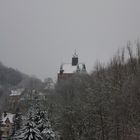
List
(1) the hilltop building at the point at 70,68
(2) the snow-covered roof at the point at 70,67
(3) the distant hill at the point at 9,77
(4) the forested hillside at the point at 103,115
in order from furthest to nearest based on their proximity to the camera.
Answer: (3) the distant hill at the point at 9,77
(2) the snow-covered roof at the point at 70,67
(1) the hilltop building at the point at 70,68
(4) the forested hillside at the point at 103,115

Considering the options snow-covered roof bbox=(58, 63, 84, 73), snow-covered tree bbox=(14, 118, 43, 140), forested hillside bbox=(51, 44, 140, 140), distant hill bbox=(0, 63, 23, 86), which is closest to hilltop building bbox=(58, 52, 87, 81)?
snow-covered roof bbox=(58, 63, 84, 73)

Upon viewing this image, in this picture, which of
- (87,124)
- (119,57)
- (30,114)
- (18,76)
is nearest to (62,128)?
(87,124)

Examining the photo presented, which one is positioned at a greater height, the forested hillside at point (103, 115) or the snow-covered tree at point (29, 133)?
the forested hillside at point (103, 115)

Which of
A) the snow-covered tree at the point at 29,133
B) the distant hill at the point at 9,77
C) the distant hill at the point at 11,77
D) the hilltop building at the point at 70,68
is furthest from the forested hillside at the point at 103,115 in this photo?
the distant hill at the point at 9,77

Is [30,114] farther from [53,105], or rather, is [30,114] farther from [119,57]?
[119,57]

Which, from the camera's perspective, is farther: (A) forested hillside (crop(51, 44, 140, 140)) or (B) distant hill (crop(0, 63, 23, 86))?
(B) distant hill (crop(0, 63, 23, 86))

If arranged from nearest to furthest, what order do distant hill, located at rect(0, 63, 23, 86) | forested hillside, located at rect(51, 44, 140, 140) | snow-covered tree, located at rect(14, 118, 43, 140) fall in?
snow-covered tree, located at rect(14, 118, 43, 140) < forested hillside, located at rect(51, 44, 140, 140) < distant hill, located at rect(0, 63, 23, 86)

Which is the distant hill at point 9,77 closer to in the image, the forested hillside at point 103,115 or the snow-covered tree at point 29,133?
the forested hillside at point 103,115

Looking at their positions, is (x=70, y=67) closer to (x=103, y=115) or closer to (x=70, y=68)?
(x=70, y=68)

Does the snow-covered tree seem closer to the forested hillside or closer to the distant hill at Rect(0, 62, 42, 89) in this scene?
the forested hillside

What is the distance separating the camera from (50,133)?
24375mm

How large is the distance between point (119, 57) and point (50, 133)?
23.1m

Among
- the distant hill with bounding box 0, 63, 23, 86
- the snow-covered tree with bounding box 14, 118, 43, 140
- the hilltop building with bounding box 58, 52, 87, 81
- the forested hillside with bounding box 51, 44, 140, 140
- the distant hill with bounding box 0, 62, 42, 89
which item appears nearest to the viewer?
the snow-covered tree with bounding box 14, 118, 43, 140

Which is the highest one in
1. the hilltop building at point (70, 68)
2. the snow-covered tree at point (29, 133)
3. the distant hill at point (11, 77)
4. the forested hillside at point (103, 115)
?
the distant hill at point (11, 77)
